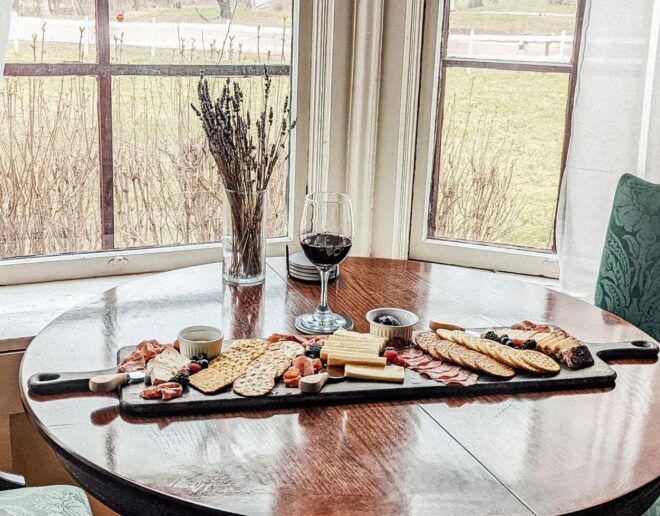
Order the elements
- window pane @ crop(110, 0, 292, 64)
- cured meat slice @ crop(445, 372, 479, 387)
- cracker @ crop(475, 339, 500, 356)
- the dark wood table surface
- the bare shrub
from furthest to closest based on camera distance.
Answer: the bare shrub
window pane @ crop(110, 0, 292, 64)
cracker @ crop(475, 339, 500, 356)
cured meat slice @ crop(445, 372, 479, 387)
the dark wood table surface

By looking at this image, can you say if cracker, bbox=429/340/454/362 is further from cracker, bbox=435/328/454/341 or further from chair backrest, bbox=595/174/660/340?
chair backrest, bbox=595/174/660/340

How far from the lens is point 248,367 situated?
1532mm

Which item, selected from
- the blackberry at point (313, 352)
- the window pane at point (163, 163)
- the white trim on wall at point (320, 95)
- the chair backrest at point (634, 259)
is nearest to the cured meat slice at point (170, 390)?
the blackberry at point (313, 352)

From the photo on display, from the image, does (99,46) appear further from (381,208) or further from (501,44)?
(501,44)

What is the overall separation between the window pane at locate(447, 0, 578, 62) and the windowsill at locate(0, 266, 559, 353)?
4.24 ft

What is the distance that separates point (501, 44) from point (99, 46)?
48.2 inches

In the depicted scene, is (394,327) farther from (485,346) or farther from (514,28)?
(514,28)

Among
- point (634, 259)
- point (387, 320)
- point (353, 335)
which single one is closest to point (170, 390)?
point (353, 335)

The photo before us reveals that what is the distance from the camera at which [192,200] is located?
2.77m

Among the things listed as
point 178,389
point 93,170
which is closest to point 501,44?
point 93,170

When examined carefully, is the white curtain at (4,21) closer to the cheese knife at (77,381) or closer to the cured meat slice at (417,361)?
the cheese knife at (77,381)

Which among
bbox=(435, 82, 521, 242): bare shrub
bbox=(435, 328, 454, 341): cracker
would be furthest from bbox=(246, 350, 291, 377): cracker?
bbox=(435, 82, 521, 242): bare shrub

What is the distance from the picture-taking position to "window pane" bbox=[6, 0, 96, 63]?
2.46 metres

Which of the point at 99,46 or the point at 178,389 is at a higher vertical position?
the point at 99,46
